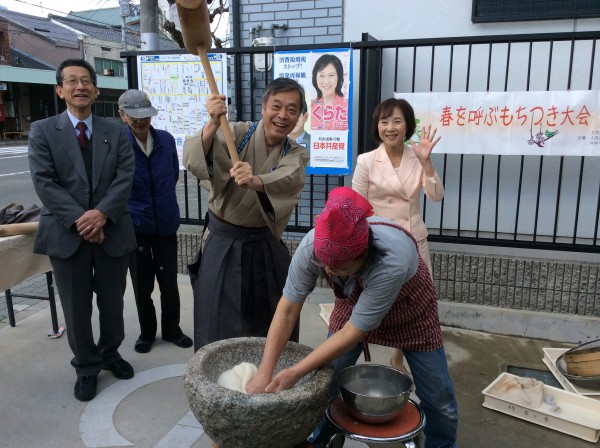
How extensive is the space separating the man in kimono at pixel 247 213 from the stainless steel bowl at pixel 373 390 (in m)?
0.65

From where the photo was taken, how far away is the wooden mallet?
216 cm

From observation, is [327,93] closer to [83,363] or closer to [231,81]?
[231,81]

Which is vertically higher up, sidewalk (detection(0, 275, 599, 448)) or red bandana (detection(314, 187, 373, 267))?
red bandana (detection(314, 187, 373, 267))

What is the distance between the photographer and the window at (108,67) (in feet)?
114

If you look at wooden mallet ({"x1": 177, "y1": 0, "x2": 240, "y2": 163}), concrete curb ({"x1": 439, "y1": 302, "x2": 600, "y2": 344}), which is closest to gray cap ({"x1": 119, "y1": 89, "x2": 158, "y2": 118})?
wooden mallet ({"x1": 177, "y1": 0, "x2": 240, "y2": 163})

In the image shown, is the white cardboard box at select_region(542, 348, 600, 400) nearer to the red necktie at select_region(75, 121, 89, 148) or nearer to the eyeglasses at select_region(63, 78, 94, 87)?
the red necktie at select_region(75, 121, 89, 148)

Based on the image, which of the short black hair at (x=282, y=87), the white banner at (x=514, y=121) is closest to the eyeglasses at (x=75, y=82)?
the short black hair at (x=282, y=87)

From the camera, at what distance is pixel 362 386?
7.16 ft

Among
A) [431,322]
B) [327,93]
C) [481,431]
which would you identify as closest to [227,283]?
[431,322]

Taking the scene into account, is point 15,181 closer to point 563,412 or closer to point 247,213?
point 247,213

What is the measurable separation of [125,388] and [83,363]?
1.01ft

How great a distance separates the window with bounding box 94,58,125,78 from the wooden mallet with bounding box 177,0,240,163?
35.3 meters

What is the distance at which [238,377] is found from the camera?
206 cm

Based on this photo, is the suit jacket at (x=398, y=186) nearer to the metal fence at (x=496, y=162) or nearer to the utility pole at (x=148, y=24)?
the metal fence at (x=496, y=162)
